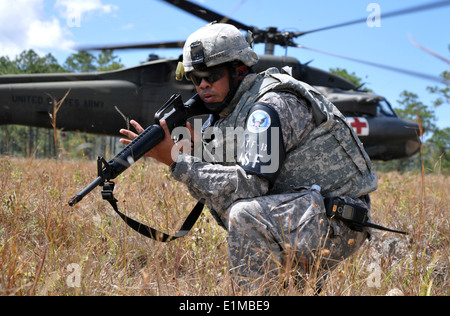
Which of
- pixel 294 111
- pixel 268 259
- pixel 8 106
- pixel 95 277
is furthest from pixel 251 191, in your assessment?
pixel 8 106

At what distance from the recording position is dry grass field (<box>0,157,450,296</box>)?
5.89ft

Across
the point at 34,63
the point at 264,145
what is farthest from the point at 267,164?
the point at 34,63

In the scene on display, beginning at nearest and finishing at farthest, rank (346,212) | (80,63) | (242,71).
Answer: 1. (346,212)
2. (242,71)
3. (80,63)

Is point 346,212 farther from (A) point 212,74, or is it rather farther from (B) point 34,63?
(B) point 34,63

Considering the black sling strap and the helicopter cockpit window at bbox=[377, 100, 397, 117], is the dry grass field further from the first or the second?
the helicopter cockpit window at bbox=[377, 100, 397, 117]

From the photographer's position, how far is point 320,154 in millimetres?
2252

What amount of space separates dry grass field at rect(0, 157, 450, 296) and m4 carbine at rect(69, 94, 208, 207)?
0.36 metres

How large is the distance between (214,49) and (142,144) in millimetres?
744

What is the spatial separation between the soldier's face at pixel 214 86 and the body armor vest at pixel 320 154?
0.18 metres

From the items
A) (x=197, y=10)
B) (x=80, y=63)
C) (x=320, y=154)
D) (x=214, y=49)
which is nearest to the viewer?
(x=320, y=154)

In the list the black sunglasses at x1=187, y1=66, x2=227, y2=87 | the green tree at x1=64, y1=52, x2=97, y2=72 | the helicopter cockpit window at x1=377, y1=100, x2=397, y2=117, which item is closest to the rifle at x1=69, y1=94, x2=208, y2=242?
the black sunglasses at x1=187, y1=66, x2=227, y2=87

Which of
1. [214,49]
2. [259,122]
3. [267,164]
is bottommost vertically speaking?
[267,164]

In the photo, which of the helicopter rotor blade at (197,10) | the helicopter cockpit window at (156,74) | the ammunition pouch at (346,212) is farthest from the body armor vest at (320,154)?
the helicopter cockpit window at (156,74)
